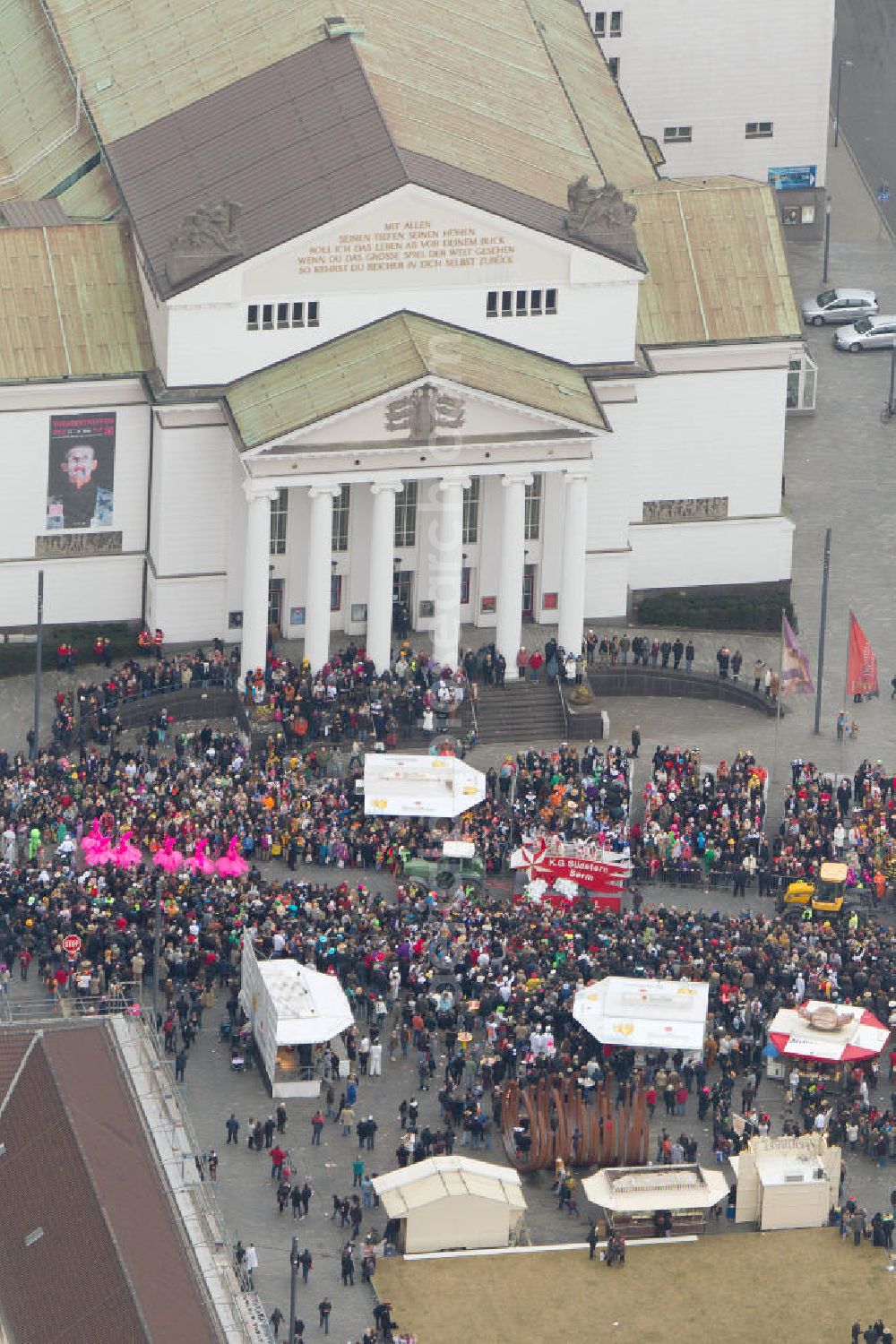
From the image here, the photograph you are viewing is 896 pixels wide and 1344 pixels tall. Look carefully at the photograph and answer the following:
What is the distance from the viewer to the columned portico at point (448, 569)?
152000 millimetres

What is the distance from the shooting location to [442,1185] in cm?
12300

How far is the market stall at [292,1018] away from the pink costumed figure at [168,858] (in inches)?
260

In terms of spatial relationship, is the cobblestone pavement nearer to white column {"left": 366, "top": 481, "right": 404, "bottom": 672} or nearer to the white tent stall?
the white tent stall

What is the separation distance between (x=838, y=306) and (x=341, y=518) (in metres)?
37.2

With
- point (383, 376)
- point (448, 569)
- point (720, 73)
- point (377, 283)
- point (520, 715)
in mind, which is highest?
point (720, 73)

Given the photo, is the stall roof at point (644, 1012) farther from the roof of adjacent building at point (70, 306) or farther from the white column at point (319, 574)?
the roof of adjacent building at point (70, 306)

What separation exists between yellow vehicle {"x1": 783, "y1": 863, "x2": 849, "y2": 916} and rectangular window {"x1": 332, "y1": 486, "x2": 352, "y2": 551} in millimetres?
23624

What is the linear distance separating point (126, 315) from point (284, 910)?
28090mm

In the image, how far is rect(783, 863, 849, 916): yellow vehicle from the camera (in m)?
140

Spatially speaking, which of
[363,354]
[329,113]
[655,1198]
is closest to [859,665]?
[363,354]

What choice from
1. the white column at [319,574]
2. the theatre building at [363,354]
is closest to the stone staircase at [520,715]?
the theatre building at [363,354]

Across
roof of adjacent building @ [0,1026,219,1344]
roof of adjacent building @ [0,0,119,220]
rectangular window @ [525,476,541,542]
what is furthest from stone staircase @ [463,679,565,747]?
roof of adjacent building @ [0,1026,219,1344]

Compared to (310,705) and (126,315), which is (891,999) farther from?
(126,315)

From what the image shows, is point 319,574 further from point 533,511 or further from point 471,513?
point 533,511
